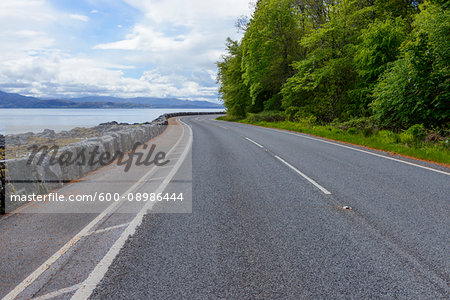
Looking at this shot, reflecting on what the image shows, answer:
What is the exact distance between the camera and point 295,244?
381cm

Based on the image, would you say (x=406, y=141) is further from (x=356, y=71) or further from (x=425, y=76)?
(x=356, y=71)

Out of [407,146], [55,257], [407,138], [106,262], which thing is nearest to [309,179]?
[106,262]

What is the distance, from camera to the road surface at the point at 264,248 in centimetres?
291

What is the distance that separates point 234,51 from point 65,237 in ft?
154

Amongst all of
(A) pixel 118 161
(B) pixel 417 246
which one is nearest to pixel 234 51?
(A) pixel 118 161

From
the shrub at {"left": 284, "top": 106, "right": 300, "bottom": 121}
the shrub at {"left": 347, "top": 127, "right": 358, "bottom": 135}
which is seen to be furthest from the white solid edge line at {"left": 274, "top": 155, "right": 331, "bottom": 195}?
the shrub at {"left": 284, "top": 106, "right": 300, "bottom": 121}

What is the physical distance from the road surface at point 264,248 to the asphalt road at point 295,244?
0.01 meters

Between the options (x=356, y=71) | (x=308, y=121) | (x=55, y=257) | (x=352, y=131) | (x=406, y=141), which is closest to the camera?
(x=55, y=257)

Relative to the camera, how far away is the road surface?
9.55 feet

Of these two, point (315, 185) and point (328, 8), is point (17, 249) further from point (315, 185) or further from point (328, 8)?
point (328, 8)

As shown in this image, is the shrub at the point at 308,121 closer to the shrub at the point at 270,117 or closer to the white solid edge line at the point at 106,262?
the shrub at the point at 270,117

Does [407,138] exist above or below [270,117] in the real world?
below

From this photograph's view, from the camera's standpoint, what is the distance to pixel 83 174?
8.08 m

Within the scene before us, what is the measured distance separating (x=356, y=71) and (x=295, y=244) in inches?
915
